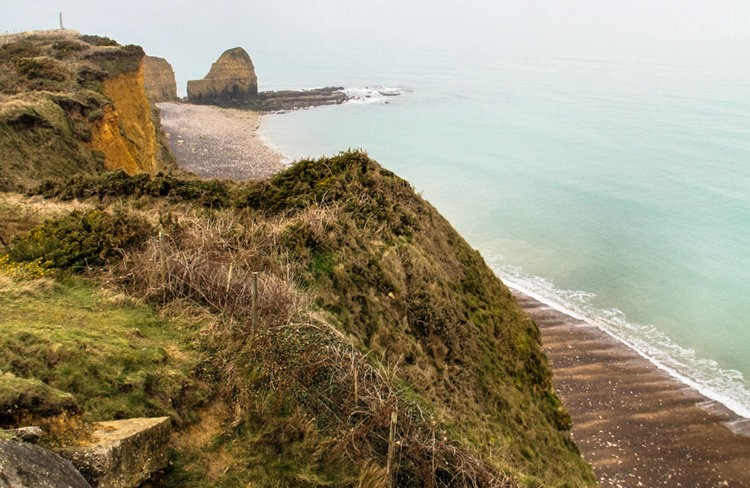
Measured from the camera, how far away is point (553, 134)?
2493 inches

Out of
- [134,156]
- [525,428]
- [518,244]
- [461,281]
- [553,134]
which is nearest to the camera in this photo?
[525,428]

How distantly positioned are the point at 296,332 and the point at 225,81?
80.1m

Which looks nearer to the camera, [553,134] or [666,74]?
[553,134]

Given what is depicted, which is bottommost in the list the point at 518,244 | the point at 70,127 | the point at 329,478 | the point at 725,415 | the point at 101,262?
the point at 725,415

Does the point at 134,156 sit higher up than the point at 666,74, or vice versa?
the point at 666,74

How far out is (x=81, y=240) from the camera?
880 cm

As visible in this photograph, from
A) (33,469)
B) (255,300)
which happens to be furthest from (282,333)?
(33,469)

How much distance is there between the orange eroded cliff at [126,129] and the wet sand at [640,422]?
67.5 feet

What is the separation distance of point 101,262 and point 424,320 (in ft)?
19.7

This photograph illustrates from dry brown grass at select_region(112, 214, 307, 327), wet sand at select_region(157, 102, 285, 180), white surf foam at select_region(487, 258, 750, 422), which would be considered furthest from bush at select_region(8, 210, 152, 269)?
wet sand at select_region(157, 102, 285, 180)

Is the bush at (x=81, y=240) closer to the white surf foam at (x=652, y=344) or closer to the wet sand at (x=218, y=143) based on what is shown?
the white surf foam at (x=652, y=344)

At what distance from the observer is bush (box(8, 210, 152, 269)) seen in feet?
27.9

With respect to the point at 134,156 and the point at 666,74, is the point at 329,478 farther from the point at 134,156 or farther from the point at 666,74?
the point at 666,74

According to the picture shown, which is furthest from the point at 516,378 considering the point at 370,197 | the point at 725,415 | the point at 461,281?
the point at 725,415
